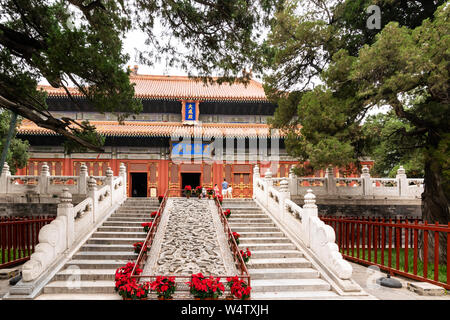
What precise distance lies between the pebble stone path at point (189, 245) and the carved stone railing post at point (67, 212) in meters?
2.08

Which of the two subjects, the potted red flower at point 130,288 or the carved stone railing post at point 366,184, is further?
the carved stone railing post at point 366,184

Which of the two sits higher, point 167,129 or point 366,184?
point 167,129

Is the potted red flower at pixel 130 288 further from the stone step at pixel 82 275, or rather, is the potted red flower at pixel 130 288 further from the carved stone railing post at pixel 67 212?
the carved stone railing post at pixel 67 212

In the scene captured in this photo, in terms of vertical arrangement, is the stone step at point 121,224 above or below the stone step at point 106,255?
above

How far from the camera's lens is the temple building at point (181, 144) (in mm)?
16688

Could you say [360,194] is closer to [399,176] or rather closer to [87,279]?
[399,176]

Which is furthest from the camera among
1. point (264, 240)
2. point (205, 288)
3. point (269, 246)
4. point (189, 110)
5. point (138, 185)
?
point (138, 185)

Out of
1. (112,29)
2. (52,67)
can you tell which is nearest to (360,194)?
(112,29)

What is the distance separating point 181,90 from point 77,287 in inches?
586

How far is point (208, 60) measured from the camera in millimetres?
7617

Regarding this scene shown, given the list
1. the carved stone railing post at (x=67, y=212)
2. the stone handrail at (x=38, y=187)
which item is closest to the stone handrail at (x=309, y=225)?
the carved stone railing post at (x=67, y=212)

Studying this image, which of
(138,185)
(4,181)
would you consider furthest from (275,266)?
(138,185)

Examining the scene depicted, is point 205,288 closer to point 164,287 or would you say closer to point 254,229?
point 164,287

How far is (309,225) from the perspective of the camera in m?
7.89
